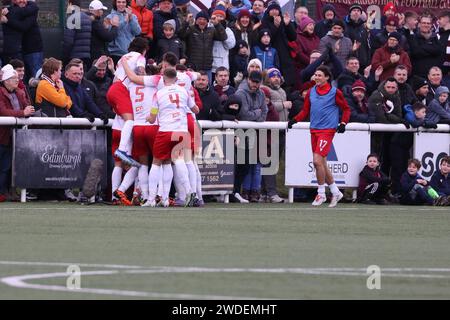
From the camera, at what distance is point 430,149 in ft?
75.8

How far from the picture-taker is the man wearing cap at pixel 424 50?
25.8m

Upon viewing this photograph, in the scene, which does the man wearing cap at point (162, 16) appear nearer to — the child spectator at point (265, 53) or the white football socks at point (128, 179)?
the child spectator at point (265, 53)

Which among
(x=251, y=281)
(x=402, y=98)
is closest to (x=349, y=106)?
(x=402, y=98)

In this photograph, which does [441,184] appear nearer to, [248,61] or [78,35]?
[248,61]

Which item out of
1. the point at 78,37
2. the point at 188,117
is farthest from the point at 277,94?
the point at 78,37

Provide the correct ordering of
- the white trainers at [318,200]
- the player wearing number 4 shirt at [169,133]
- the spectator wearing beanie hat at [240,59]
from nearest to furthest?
1. the player wearing number 4 shirt at [169,133]
2. the white trainers at [318,200]
3. the spectator wearing beanie hat at [240,59]

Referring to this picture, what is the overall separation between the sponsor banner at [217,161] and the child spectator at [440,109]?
12.7ft

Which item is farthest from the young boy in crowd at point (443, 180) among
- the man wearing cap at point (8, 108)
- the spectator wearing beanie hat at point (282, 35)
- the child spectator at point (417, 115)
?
the man wearing cap at point (8, 108)

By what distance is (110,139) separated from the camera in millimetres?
21031

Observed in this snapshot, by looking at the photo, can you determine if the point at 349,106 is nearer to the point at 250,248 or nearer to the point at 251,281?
the point at 250,248

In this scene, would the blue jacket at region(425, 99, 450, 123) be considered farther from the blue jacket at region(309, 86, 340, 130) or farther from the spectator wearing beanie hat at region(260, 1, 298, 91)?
the blue jacket at region(309, 86, 340, 130)

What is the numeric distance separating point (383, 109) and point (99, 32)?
16.8 feet

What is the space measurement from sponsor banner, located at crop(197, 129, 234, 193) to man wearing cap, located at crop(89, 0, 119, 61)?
2.63m
